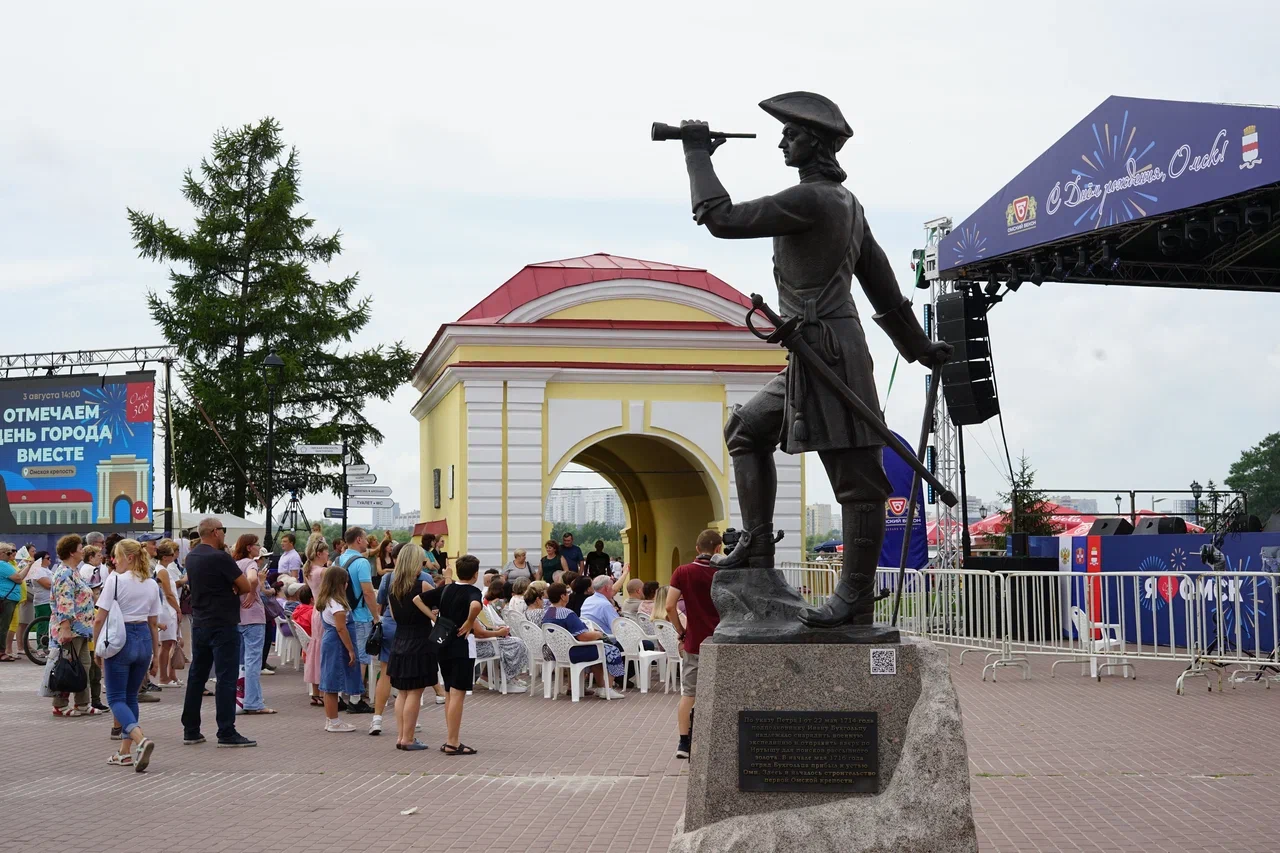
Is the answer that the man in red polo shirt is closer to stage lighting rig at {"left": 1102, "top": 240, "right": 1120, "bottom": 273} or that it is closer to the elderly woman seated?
the elderly woman seated

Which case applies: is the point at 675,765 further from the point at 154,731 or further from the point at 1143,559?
the point at 1143,559

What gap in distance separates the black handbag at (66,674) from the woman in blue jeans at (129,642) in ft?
5.10

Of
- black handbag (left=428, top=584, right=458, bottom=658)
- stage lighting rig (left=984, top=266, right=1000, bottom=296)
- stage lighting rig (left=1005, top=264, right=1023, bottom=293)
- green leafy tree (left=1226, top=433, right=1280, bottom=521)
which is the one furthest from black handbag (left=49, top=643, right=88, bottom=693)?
green leafy tree (left=1226, top=433, right=1280, bottom=521)

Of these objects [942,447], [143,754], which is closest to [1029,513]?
[942,447]

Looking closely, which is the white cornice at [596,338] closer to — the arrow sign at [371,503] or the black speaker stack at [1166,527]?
the arrow sign at [371,503]

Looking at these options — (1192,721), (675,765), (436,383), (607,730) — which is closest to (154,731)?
(607,730)

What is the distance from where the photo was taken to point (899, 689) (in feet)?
20.4

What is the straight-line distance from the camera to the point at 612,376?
2664 cm

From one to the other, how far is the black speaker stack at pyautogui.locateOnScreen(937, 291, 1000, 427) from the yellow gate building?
4.16 meters

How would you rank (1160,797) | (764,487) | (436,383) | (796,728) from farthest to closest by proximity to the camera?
1. (436,383)
2. (1160,797)
3. (764,487)
4. (796,728)

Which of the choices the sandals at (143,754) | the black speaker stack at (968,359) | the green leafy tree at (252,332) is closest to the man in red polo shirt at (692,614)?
the sandals at (143,754)

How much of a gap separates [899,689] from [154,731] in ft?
28.7

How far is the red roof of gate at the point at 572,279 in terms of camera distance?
1077 inches

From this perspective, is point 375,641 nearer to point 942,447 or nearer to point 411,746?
point 411,746
